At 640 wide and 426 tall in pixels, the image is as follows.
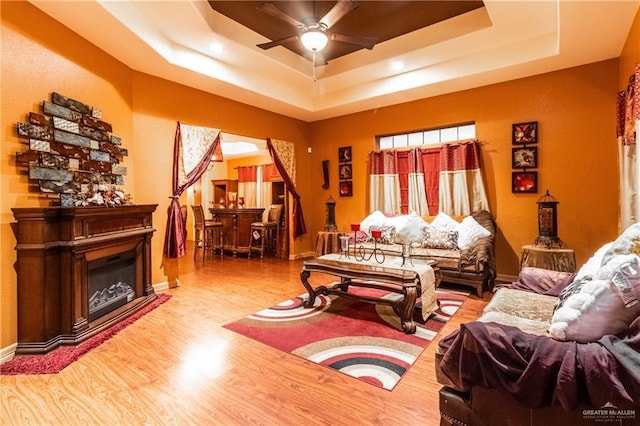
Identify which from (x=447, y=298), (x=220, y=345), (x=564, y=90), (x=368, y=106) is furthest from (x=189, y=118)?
(x=564, y=90)

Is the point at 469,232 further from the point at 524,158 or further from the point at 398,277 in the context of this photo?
the point at 398,277

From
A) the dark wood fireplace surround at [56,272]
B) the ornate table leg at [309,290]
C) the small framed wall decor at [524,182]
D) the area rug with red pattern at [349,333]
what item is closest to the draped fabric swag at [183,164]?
the dark wood fireplace surround at [56,272]

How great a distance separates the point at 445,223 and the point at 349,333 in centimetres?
259

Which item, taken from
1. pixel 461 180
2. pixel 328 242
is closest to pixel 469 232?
pixel 461 180

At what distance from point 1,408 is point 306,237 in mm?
5190

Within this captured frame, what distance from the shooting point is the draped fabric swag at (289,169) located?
6.02m

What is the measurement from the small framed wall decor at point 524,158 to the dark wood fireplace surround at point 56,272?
16.9 feet

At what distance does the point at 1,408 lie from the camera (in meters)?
1.83

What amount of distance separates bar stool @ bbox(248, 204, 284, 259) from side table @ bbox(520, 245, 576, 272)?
475 cm

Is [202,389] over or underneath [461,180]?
underneath

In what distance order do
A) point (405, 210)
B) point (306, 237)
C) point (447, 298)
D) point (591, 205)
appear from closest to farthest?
point (447, 298), point (591, 205), point (405, 210), point (306, 237)

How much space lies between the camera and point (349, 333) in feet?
9.18

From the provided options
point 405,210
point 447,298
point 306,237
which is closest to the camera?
point 447,298

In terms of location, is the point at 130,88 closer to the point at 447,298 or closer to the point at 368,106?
the point at 368,106
